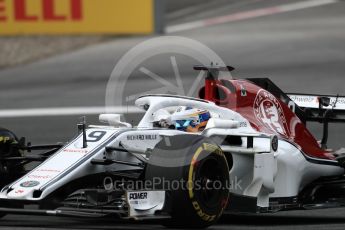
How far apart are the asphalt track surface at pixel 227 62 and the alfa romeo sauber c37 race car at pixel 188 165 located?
3.97 m

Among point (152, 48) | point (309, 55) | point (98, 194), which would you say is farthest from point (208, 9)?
point (98, 194)

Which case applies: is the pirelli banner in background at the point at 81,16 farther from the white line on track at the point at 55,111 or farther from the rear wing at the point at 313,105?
the rear wing at the point at 313,105

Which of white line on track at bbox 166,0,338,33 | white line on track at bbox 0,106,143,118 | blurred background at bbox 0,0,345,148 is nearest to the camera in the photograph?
white line on track at bbox 0,106,143,118

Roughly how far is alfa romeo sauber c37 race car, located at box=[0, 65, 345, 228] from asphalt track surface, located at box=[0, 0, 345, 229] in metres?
3.97

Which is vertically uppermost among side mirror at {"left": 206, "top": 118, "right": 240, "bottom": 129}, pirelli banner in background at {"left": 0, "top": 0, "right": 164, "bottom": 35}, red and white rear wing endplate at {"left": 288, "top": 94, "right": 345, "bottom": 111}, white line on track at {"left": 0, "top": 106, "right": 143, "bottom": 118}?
pirelli banner in background at {"left": 0, "top": 0, "right": 164, "bottom": 35}

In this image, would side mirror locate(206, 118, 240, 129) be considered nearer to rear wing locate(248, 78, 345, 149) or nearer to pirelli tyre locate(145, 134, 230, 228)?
pirelli tyre locate(145, 134, 230, 228)

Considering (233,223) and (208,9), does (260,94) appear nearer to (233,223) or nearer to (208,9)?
(233,223)

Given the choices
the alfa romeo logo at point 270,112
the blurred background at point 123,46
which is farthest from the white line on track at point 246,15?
the alfa romeo logo at point 270,112

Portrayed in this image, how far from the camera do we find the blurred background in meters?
18.8

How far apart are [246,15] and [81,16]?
17.9 ft

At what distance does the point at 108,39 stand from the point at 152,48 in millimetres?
14088

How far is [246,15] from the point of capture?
26.5 metres

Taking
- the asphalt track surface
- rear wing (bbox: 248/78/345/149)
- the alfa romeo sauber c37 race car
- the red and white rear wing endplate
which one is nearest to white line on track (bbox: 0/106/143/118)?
the asphalt track surface

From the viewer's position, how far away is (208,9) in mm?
28203
